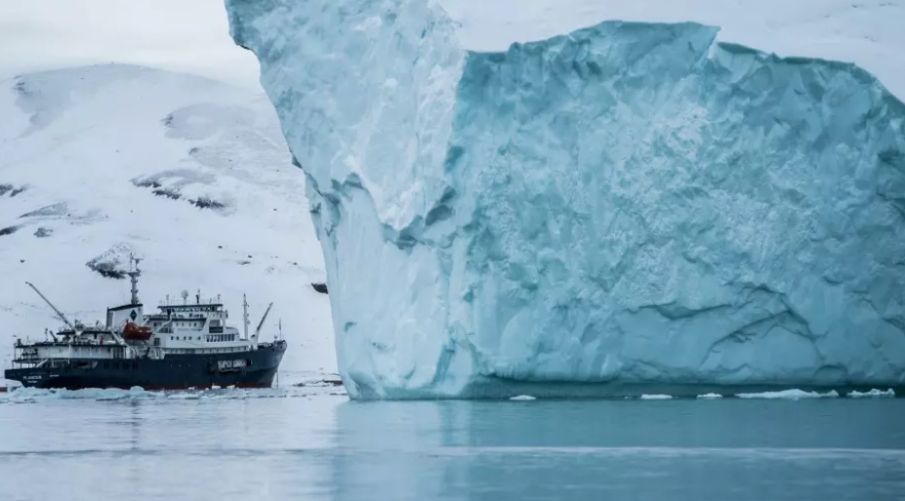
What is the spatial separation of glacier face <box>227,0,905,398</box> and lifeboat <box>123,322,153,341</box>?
707 inches

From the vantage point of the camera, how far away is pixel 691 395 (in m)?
21.4

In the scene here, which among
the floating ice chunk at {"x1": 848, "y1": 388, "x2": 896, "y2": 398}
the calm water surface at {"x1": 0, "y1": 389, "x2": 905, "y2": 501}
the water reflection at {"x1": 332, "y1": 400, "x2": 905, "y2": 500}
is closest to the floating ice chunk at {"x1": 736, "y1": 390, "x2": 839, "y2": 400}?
the floating ice chunk at {"x1": 848, "y1": 388, "x2": 896, "y2": 398}

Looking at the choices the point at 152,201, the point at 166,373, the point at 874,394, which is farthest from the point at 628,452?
the point at 152,201

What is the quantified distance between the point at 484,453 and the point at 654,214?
26.5ft

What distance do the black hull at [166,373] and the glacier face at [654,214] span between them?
1823 centimetres

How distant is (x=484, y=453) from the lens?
42.7ft

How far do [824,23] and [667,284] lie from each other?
4.97 meters

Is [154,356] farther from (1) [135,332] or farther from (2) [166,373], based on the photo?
(1) [135,332]

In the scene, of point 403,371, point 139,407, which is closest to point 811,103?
point 403,371

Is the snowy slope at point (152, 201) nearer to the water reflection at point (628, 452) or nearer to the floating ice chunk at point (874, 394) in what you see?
the floating ice chunk at point (874, 394)

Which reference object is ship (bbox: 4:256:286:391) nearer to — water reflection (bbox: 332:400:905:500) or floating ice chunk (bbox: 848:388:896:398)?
water reflection (bbox: 332:400:905:500)

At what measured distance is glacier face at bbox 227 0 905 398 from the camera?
66.2 ft

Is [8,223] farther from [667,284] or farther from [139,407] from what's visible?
[667,284]

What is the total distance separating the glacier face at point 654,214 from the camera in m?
20.2
